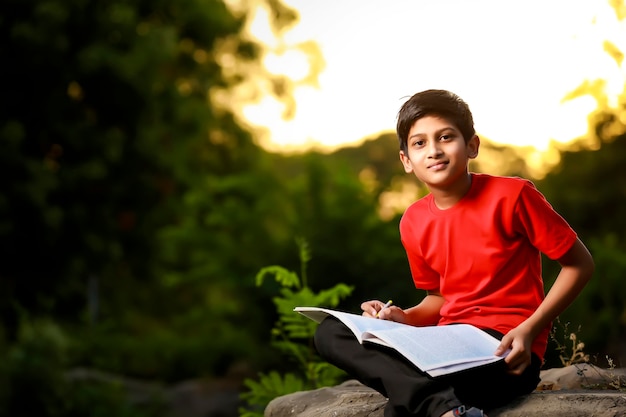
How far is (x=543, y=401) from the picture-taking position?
2557 millimetres

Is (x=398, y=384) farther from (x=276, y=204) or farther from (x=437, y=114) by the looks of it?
(x=276, y=204)

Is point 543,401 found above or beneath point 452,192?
beneath

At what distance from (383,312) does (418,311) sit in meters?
0.20

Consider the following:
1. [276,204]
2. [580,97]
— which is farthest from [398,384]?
[276,204]

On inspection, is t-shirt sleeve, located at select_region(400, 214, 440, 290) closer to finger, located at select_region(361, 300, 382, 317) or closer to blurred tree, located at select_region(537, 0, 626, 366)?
finger, located at select_region(361, 300, 382, 317)

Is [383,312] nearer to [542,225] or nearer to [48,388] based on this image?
[542,225]

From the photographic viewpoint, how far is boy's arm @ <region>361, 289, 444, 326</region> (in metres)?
2.81

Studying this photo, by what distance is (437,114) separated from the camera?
2691 mm

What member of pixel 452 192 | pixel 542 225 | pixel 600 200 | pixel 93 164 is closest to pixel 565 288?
pixel 542 225

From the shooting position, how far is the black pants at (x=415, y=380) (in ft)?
7.80

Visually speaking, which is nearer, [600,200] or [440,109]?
[440,109]

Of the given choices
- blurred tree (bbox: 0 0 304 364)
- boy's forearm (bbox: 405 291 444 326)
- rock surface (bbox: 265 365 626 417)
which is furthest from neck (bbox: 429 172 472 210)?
blurred tree (bbox: 0 0 304 364)

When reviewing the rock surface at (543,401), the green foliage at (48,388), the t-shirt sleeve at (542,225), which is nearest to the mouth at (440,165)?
the t-shirt sleeve at (542,225)

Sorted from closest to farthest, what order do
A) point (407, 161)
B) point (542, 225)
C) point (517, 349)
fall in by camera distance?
point (517, 349) < point (542, 225) < point (407, 161)
